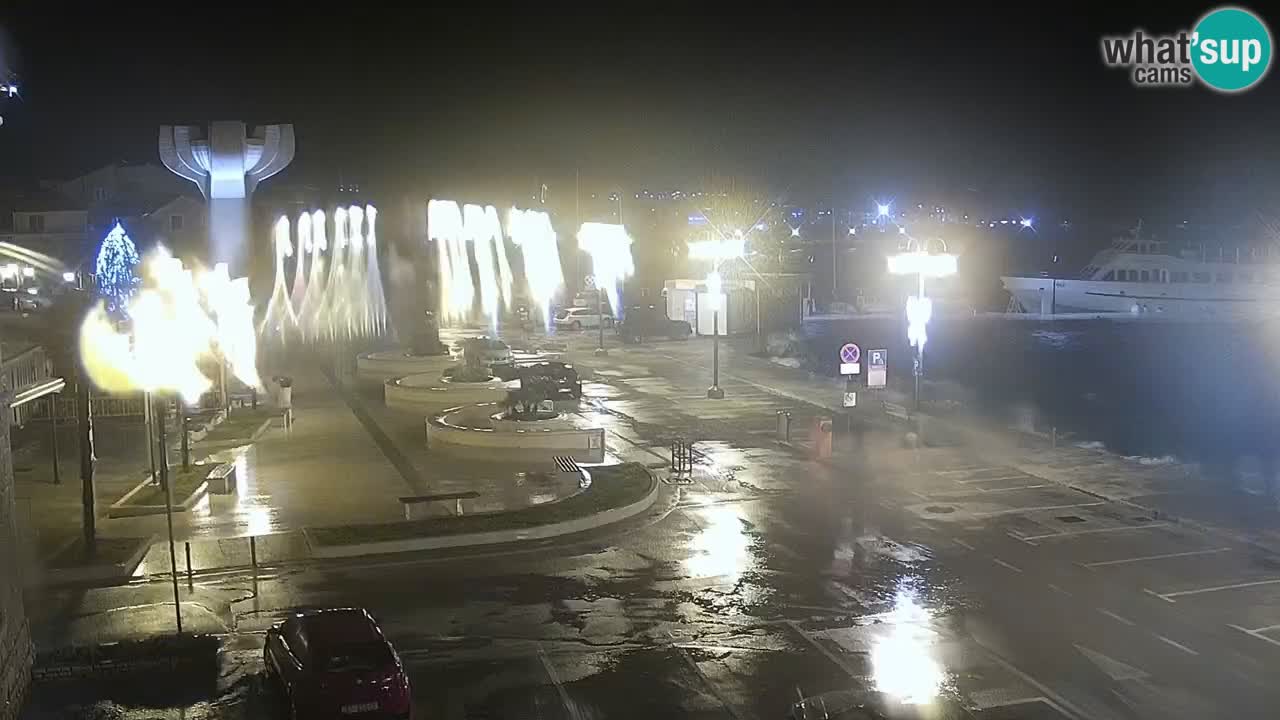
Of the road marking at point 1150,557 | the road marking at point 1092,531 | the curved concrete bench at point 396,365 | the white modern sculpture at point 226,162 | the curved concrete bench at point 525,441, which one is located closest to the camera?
the road marking at point 1150,557

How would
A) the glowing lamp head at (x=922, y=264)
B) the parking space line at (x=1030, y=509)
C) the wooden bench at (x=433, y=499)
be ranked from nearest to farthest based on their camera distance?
the wooden bench at (x=433, y=499) < the parking space line at (x=1030, y=509) < the glowing lamp head at (x=922, y=264)

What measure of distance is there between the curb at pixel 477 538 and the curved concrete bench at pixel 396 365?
23878mm

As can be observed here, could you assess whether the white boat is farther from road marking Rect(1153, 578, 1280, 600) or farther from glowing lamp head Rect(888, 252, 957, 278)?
road marking Rect(1153, 578, 1280, 600)

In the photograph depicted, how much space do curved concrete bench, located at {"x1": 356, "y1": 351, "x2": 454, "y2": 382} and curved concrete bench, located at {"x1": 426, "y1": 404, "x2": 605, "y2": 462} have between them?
15189 mm

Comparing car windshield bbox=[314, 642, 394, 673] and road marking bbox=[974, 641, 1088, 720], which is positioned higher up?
car windshield bbox=[314, 642, 394, 673]

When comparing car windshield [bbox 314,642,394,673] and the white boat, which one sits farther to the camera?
the white boat

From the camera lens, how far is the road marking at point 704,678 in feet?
42.0

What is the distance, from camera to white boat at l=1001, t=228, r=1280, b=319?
99625 millimetres

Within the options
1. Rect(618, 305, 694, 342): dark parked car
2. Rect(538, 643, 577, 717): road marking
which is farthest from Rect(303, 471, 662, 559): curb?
Rect(618, 305, 694, 342): dark parked car

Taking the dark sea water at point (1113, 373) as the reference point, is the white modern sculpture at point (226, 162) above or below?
above

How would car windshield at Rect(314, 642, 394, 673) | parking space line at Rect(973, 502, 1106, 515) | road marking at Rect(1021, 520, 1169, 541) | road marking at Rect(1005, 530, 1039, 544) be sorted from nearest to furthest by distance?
car windshield at Rect(314, 642, 394, 673) < road marking at Rect(1005, 530, 1039, 544) < road marking at Rect(1021, 520, 1169, 541) < parking space line at Rect(973, 502, 1106, 515)

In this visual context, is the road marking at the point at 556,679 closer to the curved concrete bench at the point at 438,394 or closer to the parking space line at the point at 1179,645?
the parking space line at the point at 1179,645

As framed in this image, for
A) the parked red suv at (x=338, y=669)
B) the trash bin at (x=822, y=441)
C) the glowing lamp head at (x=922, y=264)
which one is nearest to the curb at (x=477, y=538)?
the parked red suv at (x=338, y=669)

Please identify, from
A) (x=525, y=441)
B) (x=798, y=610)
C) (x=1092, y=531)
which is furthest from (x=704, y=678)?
(x=525, y=441)
